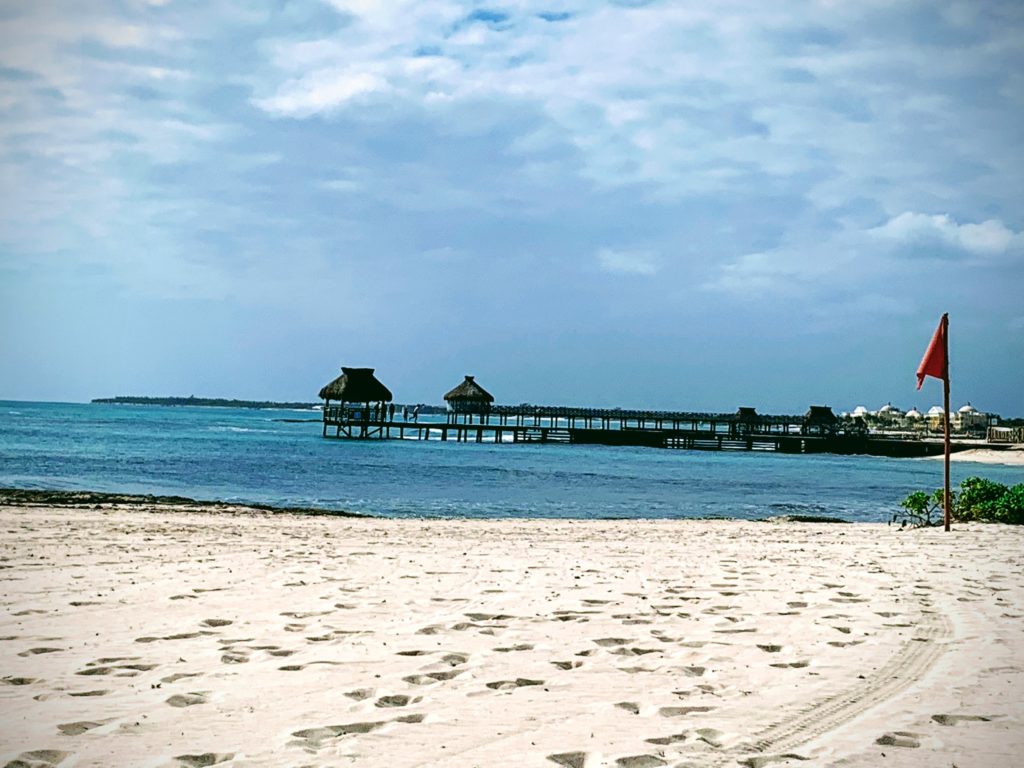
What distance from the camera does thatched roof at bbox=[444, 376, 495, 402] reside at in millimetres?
60875

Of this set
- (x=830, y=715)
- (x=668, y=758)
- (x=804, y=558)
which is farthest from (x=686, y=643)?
(x=804, y=558)

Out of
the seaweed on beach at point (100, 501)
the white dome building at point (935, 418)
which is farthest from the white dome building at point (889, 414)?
the seaweed on beach at point (100, 501)

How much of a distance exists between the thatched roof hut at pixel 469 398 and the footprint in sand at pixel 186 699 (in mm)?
57372

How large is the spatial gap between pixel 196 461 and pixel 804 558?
2698 centimetres

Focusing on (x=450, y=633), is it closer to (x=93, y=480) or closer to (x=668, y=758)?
(x=668, y=758)

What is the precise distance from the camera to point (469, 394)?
2399 inches

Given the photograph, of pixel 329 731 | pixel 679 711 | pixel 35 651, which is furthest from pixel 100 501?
pixel 679 711

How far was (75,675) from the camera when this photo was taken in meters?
3.70

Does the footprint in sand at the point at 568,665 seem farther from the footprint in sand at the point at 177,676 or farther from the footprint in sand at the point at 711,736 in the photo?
the footprint in sand at the point at 177,676

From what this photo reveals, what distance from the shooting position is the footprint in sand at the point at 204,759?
2771 millimetres

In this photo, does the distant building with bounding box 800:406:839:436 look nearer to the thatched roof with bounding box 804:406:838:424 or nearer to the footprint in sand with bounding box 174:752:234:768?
the thatched roof with bounding box 804:406:838:424

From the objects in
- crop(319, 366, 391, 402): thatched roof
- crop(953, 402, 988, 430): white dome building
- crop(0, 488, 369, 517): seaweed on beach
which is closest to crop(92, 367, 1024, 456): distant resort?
crop(319, 366, 391, 402): thatched roof

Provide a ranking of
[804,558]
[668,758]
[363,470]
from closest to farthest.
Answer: [668,758], [804,558], [363,470]

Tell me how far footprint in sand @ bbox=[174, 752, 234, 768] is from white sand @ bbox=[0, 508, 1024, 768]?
13 mm
